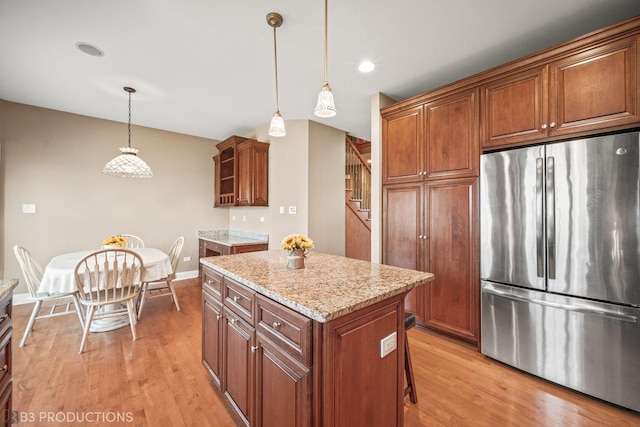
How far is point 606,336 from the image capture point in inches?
67.9

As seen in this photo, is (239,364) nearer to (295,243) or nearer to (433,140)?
(295,243)

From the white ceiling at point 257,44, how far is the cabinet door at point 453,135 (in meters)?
0.40

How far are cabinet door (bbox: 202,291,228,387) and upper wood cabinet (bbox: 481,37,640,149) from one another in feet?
8.60

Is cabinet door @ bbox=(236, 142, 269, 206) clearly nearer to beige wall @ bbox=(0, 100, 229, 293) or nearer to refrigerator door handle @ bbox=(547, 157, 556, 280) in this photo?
beige wall @ bbox=(0, 100, 229, 293)

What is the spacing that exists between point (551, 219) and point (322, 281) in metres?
1.85

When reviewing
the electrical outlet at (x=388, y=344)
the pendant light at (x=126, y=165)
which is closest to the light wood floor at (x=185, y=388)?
the electrical outlet at (x=388, y=344)

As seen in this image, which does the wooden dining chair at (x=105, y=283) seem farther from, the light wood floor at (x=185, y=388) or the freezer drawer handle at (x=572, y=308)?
the freezer drawer handle at (x=572, y=308)

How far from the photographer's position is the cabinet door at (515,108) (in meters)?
2.03

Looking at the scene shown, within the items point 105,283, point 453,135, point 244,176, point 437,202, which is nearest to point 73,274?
point 105,283

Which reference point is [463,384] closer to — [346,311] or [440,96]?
[346,311]

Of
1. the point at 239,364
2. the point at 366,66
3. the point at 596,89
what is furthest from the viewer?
the point at 366,66

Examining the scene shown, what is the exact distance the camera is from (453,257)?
253cm

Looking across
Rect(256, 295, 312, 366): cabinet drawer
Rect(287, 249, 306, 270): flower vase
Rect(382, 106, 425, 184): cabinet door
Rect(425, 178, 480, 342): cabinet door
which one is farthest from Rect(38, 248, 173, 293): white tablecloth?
Rect(425, 178, 480, 342): cabinet door

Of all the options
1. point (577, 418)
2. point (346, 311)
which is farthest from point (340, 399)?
point (577, 418)
